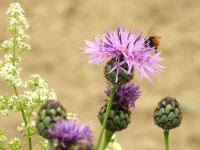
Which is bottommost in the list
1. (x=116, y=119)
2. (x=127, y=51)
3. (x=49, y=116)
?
(x=49, y=116)

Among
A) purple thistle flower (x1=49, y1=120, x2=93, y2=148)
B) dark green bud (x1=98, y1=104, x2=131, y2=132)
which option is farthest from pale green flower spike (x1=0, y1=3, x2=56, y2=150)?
purple thistle flower (x1=49, y1=120, x2=93, y2=148)

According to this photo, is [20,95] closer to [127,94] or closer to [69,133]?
[127,94]

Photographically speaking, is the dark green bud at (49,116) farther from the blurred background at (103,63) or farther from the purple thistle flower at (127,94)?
the blurred background at (103,63)

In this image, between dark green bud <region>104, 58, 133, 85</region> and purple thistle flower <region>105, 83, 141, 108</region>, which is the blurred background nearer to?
purple thistle flower <region>105, 83, 141, 108</region>

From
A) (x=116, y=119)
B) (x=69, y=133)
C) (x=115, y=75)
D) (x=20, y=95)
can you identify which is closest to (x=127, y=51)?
(x=115, y=75)

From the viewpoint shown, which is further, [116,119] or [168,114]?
[168,114]

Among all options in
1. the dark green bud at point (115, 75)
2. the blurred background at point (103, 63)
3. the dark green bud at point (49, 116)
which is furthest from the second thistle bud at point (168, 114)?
the blurred background at point (103, 63)
